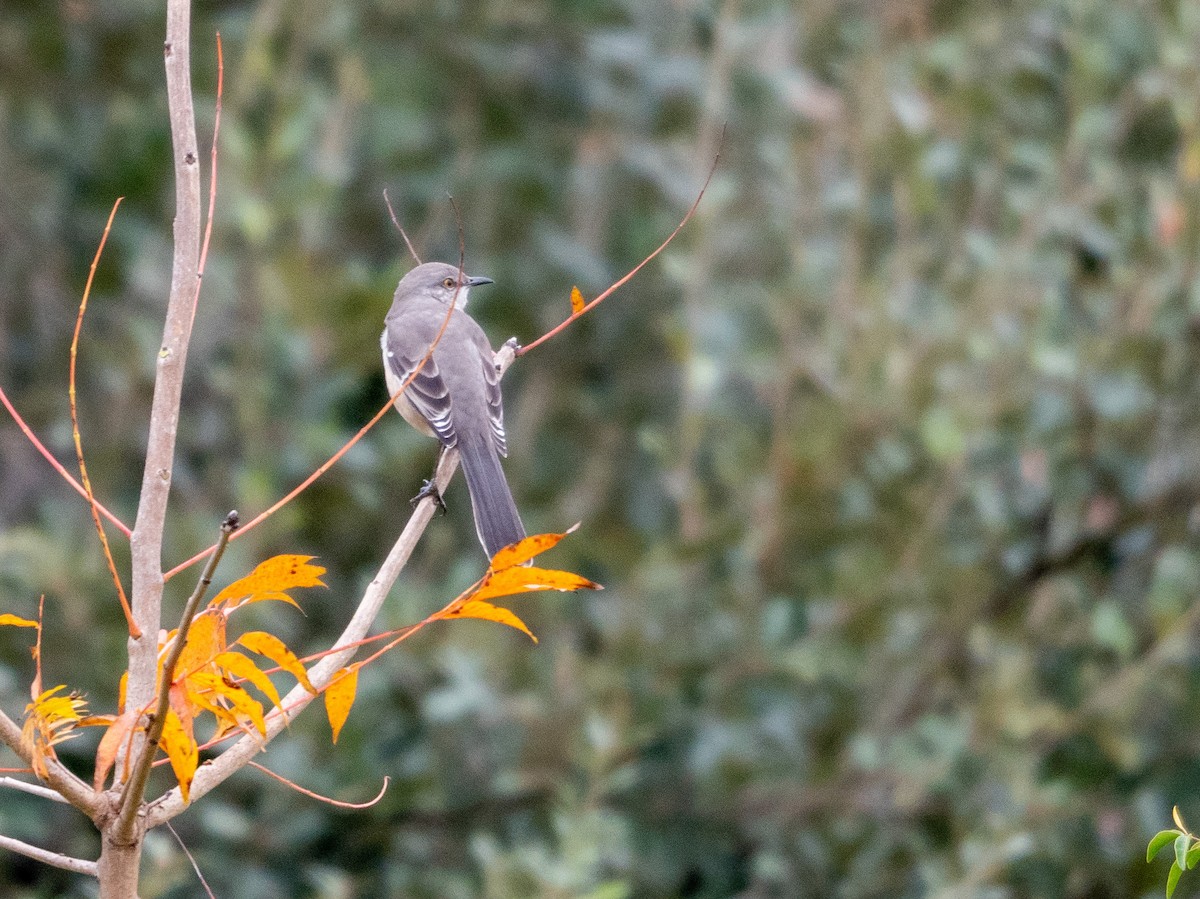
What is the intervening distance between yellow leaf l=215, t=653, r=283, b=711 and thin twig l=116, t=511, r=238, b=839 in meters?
0.10

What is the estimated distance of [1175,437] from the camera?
206 inches

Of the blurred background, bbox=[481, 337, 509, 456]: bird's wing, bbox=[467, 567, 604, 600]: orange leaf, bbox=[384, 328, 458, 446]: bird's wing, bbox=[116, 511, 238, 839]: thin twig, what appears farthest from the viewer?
the blurred background

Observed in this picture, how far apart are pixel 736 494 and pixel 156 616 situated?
3.65 m

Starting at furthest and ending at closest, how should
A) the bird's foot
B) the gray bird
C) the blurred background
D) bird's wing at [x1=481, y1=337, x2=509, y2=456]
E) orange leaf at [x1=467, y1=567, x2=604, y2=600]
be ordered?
1. the blurred background
2. bird's wing at [x1=481, y1=337, x2=509, y2=456]
3. the gray bird
4. the bird's foot
5. orange leaf at [x1=467, y1=567, x2=604, y2=600]

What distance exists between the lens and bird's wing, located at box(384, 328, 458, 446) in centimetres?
421

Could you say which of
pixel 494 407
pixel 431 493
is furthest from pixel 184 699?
pixel 494 407

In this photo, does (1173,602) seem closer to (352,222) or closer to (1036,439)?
(1036,439)

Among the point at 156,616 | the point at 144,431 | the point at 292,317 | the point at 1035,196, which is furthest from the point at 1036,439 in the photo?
the point at 156,616

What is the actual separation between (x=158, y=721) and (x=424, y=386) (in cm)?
307

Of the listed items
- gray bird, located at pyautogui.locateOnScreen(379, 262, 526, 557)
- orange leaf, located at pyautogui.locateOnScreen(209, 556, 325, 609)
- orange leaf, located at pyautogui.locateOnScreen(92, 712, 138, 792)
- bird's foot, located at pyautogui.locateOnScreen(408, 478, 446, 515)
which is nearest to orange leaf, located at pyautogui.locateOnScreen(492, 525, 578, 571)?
orange leaf, located at pyautogui.locateOnScreen(209, 556, 325, 609)

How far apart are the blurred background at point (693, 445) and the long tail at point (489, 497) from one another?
78 cm

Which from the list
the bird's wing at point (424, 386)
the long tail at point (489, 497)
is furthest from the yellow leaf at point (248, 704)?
the bird's wing at point (424, 386)

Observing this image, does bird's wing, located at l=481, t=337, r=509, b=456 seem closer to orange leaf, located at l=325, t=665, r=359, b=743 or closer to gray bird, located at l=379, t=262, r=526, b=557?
gray bird, located at l=379, t=262, r=526, b=557

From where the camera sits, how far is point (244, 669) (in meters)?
1.57
